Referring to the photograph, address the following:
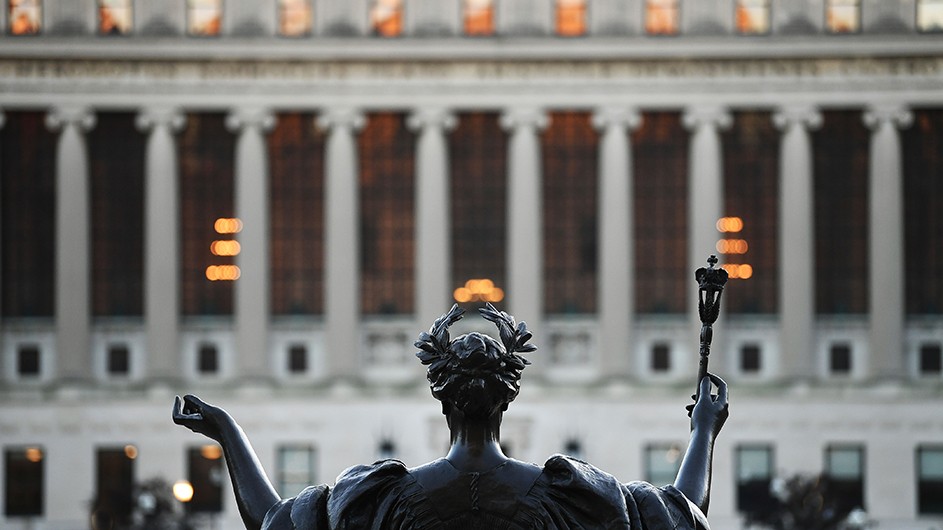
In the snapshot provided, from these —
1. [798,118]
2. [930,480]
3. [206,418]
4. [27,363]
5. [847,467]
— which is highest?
[798,118]

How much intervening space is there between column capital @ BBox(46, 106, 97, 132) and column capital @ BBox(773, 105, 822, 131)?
2216 centimetres

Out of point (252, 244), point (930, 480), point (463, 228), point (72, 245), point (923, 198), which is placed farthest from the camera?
point (463, 228)

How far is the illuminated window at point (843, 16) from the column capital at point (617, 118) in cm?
679

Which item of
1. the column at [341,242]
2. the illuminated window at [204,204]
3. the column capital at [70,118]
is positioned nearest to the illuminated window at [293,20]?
the column at [341,242]

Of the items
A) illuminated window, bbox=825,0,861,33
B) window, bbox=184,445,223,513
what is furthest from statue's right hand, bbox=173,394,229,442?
illuminated window, bbox=825,0,861,33

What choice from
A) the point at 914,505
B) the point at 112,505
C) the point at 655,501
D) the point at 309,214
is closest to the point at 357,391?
the point at 309,214

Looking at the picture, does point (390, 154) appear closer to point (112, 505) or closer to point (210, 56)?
point (210, 56)

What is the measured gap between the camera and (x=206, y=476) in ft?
287

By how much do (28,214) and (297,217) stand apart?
879 centimetres

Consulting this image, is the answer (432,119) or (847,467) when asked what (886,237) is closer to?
(847,467)

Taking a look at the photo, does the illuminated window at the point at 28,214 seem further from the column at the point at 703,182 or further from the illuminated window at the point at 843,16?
the illuminated window at the point at 843,16

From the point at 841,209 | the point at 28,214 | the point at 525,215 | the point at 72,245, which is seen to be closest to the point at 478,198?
the point at 525,215

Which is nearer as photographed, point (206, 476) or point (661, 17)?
point (206, 476)

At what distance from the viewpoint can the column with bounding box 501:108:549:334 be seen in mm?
88125
